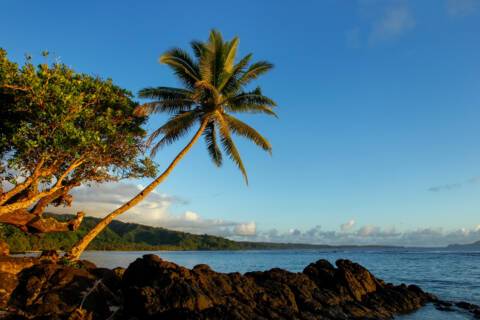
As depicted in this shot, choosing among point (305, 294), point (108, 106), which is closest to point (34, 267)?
point (108, 106)

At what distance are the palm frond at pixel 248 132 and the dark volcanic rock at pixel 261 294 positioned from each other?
6.87 m

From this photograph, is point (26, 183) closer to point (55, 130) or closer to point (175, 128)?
point (55, 130)

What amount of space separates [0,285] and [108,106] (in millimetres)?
9081

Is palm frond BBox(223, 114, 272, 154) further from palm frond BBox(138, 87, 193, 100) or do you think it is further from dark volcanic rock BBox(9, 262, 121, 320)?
dark volcanic rock BBox(9, 262, 121, 320)

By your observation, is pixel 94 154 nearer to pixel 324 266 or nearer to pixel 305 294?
pixel 305 294

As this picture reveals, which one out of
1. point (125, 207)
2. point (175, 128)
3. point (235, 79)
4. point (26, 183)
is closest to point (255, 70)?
point (235, 79)

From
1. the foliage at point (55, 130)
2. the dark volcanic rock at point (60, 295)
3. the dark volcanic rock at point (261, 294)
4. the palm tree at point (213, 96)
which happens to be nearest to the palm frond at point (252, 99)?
the palm tree at point (213, 96)

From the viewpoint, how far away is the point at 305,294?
643 inches

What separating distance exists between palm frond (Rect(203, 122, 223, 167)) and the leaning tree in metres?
4.56

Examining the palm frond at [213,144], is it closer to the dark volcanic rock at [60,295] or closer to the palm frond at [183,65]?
the palm frond at [183,65]

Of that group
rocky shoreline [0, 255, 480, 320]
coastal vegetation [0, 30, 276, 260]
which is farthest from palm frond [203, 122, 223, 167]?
rocky shoreline [0, 255, 480, 320]

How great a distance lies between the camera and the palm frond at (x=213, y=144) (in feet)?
72.3

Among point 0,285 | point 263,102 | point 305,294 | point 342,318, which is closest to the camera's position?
point 0,285

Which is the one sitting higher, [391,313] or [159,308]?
[159,308]
